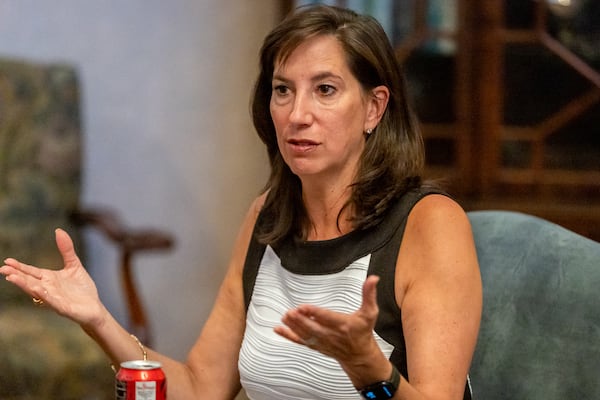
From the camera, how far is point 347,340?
1227 millimetres

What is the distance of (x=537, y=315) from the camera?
5.60 feet

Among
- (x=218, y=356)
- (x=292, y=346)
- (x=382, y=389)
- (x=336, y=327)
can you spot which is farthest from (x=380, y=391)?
(x=218, y=356)

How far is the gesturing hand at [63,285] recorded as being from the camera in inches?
60.3

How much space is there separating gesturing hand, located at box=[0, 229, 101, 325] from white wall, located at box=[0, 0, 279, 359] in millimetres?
2000

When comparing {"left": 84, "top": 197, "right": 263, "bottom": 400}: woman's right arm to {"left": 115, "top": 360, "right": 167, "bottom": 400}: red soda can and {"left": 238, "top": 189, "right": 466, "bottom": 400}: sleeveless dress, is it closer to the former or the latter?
{"left": 238, "top": 189, "right": 466, "bottom": 400}: sleeveless dress

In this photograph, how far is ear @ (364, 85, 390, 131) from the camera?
1739 millimetres

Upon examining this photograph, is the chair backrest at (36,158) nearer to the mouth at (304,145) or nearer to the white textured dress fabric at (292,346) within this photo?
the white textured dress fabric at (292,346)

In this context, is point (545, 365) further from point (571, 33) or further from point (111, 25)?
point (111, 25)

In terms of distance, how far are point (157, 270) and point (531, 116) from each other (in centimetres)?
145

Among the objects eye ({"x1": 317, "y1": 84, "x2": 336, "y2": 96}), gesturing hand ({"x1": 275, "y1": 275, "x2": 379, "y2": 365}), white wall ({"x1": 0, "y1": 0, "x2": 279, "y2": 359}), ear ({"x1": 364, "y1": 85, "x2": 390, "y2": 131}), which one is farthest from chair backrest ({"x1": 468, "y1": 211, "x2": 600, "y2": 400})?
white wall ({"x1": 0, "y1": 0, "x2": 279, "y2": 359})

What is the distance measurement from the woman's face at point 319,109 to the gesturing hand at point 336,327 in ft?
1.62

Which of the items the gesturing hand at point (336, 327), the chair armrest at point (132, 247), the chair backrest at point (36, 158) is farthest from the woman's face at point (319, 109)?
the chair backrest at point (36, 158)

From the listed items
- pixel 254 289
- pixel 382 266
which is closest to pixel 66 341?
pixel 254 289

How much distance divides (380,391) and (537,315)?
0.50 metres
